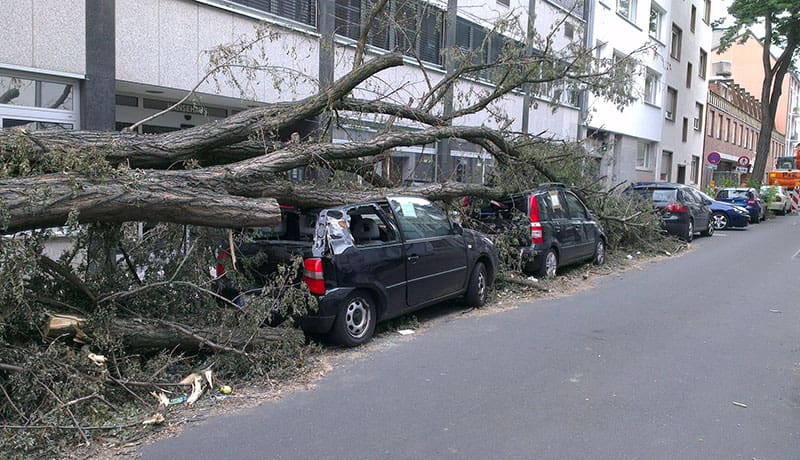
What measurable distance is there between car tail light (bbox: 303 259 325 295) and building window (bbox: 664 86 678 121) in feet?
105

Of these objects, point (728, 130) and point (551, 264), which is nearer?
point (551, 264)

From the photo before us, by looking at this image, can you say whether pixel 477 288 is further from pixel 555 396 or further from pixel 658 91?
pixel 658 91

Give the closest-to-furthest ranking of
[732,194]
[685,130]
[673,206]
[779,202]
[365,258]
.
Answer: [365,258]
[673,206]
[732,194]
[779,202]
[685,130]

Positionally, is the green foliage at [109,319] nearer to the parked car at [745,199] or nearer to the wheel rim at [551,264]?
the wheel rim at [551,264]

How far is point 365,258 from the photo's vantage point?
682 cm

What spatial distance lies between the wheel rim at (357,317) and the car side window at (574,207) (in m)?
5.93

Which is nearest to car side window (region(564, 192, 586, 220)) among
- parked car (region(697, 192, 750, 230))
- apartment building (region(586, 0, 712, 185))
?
apartment building (region(586, 0, 712, 185))

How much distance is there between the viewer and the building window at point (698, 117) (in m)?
39.8

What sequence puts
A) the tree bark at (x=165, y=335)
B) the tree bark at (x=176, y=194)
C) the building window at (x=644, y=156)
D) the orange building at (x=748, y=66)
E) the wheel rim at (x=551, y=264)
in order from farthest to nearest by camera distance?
the orange building at (x=748, y=66) < the building window at (x=644, y=156) < the wheel rim at (x=551, y=264) < the tree bark at (x=165, y=335) < the tree bark at (x=176, y=194)

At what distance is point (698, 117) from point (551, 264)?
3390 cm

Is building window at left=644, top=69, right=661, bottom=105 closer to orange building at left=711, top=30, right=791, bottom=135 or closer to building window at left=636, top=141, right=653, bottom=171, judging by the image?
building window at left=636, top=141, right=653, bottom=171

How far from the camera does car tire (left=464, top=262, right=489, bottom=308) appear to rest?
8.81m

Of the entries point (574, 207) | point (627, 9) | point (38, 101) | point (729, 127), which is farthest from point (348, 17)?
point (729, 127)

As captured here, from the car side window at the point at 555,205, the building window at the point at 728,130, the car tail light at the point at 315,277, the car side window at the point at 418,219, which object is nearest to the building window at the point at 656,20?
the building window at the point at 728,130
